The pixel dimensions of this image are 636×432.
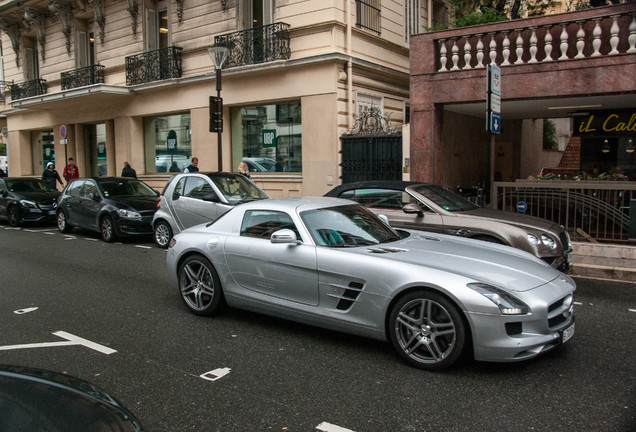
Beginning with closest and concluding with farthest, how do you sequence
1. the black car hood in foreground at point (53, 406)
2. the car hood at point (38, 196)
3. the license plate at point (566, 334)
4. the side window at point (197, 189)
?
1. the black car hood in foreground at point (53, 406)
2. the license plate at point (566, 334)
3. the side window at point (197, 189)
4. the car hood at point (38, 196)

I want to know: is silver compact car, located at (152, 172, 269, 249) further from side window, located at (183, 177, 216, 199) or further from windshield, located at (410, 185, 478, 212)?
windshield, located at (410, 185, 478, 212)

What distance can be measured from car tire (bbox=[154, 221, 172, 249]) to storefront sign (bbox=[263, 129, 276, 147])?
626cm

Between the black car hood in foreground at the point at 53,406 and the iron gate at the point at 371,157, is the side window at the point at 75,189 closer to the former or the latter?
the iron gate at the point at 371,157

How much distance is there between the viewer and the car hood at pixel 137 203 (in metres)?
11.9

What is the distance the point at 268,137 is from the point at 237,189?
242 inches

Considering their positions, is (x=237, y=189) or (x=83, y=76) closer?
(x=237, y=189)

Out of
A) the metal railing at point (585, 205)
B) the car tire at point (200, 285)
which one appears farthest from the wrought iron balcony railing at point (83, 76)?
the car tire at point (200, 285)

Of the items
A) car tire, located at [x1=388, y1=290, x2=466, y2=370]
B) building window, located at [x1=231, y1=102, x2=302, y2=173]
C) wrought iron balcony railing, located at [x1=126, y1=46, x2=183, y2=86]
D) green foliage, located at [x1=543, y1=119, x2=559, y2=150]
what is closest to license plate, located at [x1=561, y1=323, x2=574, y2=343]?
car tire, located at [x1=388, y1=290, x2=466, y2=370]

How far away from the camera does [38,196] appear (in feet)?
50.5

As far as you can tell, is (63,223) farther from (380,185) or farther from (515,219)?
(515,219)

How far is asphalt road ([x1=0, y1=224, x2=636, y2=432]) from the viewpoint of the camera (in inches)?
138

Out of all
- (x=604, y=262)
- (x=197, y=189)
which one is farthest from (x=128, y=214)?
(x=604, y=262)

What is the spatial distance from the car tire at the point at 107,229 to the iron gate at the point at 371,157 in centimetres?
628

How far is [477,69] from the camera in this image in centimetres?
1184
